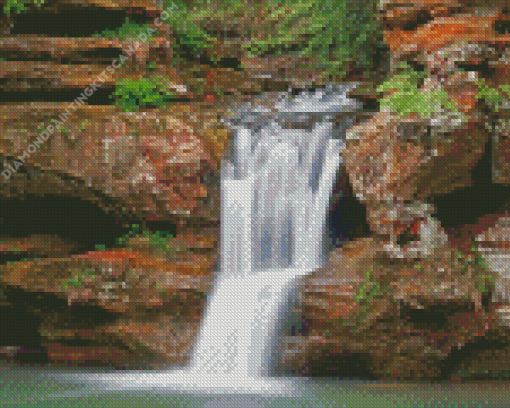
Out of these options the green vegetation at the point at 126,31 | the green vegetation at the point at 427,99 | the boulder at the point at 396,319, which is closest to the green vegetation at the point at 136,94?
the green vegetation at the point at 126,31

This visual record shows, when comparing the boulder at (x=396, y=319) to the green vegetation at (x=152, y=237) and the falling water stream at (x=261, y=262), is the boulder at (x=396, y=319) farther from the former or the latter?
the green vegetation at (x=152, y=237)

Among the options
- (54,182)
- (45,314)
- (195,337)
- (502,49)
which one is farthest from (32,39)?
(502,49)

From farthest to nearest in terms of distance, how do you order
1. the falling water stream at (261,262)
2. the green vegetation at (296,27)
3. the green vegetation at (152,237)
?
1. the green vegetation at (296,27)
2. the green vegetation at (152,237)
3. the falling water stream at (261,262)

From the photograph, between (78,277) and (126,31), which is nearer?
(78,277)

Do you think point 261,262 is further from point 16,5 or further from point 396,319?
point 16,5

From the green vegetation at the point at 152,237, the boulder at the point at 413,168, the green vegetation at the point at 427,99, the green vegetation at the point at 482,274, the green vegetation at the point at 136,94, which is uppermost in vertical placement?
the green vegetation at the point at 136,94

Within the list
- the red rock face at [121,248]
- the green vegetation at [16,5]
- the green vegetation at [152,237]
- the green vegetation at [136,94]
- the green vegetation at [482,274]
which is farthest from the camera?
the green vegetation at [16,5]

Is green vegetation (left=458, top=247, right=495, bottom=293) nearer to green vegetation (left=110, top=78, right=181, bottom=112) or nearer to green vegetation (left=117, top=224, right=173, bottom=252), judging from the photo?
green vegetation (left=117, top=224, right=173, bottom=252)

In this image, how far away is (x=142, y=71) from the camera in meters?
11.0

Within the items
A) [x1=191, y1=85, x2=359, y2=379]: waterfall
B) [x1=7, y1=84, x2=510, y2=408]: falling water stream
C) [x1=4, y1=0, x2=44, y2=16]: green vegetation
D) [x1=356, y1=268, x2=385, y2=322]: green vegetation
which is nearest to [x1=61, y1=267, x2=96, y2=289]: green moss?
[x1=7, y1=84, x2=510, y2=408]: falling water stream

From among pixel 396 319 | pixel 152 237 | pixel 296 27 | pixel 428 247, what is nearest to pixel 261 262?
pixel 152 237

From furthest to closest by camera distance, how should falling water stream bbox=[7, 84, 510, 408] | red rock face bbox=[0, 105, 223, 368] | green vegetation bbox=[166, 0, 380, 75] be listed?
green vegetation bbox=[166, 0, 380, 75], red rock face bbox=[0, 105, 223, 368], falling water stream bbox=[7, 84, 510, 408]

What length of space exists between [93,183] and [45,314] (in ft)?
6.12

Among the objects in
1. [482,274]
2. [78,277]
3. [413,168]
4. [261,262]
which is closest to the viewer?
[482,274]
